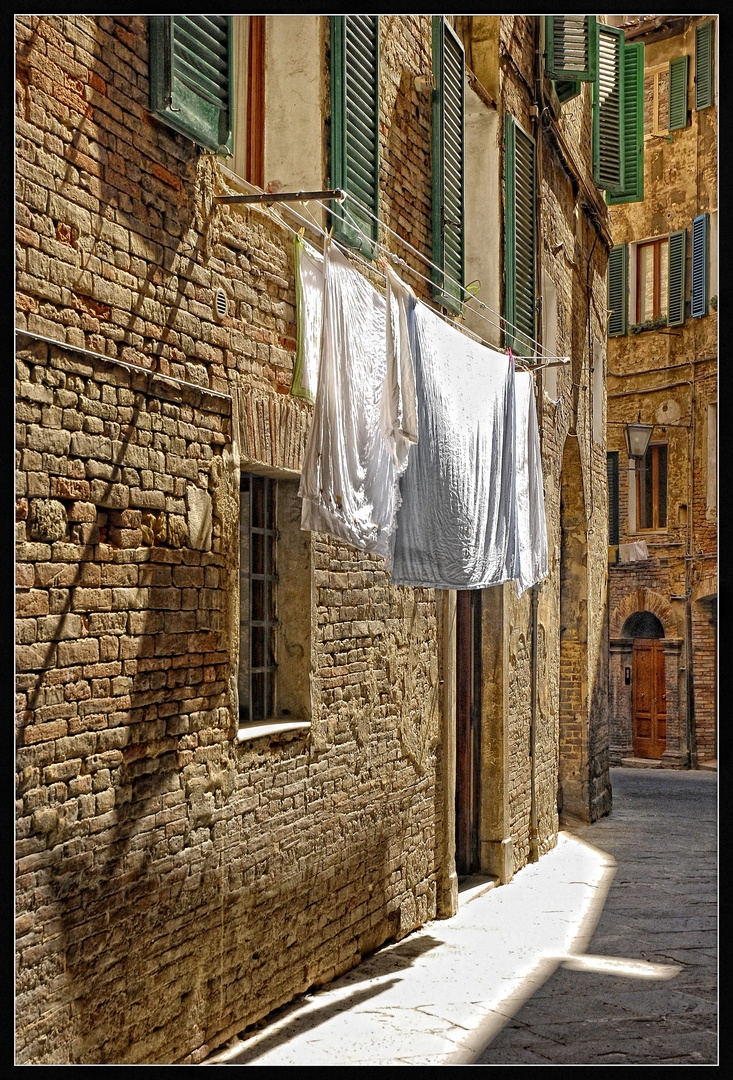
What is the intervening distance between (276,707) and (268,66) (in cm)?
346

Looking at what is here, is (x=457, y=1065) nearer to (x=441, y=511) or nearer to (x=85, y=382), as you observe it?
(x=441, y=511)

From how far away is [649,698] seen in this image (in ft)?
63.5

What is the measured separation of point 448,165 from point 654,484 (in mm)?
12098

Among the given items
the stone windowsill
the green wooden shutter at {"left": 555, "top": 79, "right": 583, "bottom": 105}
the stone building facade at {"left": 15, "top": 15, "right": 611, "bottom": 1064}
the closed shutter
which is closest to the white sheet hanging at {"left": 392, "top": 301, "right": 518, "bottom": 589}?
the stone building facade at {"left": 15, "top": 15, "right": 611, "bottom": 1064}

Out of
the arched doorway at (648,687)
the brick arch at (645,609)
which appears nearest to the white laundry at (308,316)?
the brick arch at (645,609)

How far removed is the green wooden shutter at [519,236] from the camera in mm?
9852

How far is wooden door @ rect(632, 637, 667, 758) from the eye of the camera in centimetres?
1914

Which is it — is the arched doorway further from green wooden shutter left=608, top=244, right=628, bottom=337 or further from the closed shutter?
green wooden shutter left=608, top=244, right=628, bottom=337

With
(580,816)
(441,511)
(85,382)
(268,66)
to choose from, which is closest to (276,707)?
(441,511)

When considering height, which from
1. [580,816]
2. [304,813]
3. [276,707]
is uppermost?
[276,707]

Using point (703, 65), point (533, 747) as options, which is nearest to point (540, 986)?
point (533, 747)

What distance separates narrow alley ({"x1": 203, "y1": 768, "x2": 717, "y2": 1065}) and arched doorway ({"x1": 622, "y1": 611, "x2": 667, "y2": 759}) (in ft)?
29.8

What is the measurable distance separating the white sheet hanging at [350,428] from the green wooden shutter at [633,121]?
30.7ft

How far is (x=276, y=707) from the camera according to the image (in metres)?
6.03
